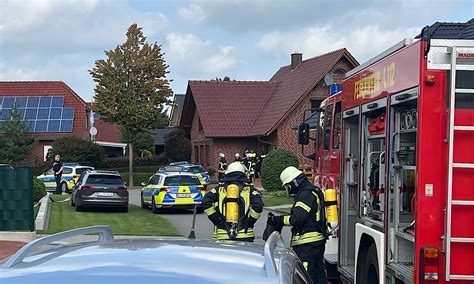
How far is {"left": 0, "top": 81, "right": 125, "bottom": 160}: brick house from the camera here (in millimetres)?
52062

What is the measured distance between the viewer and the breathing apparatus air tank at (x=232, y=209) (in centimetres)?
848

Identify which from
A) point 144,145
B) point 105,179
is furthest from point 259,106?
point 105,179

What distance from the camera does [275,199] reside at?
1085 inches

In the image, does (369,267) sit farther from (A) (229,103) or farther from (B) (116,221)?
(A) (229,103)

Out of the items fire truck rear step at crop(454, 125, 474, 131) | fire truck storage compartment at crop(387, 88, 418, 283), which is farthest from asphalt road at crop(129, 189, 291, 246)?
fire truck rear step at crop(454, 125, 474, 131)

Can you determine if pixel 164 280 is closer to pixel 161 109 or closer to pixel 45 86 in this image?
pixel 161 109

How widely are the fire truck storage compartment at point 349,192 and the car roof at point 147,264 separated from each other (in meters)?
5.42

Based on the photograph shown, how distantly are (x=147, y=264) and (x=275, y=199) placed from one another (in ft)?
80.8

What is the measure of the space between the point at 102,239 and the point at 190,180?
66.0ft

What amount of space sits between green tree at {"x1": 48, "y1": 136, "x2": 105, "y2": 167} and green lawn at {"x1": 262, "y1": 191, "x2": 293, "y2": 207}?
61.2 ft

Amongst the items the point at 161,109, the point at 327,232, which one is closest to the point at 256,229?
the point at 327,232

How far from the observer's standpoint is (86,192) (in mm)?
23688

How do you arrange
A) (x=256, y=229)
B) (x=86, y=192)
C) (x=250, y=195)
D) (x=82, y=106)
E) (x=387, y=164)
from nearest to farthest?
(x=387, y=164) → (x=250, y=195) → (x=256, y=229) → (x=86, y=192) → (x=82, y=106)

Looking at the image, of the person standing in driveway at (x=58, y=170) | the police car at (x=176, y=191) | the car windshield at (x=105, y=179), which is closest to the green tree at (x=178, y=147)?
the person standing in driveway at (x=58, y=170)
